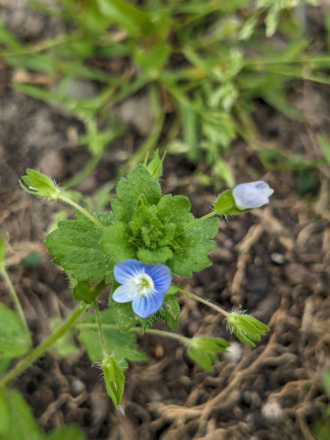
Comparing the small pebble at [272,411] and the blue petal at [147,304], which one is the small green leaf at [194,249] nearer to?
the blue petal at [147,304]

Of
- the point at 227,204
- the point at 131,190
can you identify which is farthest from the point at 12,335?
the point at 227,204

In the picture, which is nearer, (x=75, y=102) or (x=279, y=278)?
(x=279, y=278)

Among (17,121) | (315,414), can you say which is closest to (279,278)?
(315,414)

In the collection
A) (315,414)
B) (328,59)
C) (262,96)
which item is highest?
(328,59)

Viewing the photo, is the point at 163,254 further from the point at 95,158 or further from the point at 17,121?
the point at 17,121

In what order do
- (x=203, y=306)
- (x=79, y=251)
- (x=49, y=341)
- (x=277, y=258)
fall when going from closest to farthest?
1. (x=79, y=251)
2. (x=49, y=341)
3. (x=203, y=306)
4. (x=277, y=258)

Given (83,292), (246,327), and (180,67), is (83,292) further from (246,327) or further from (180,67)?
(180,67)
